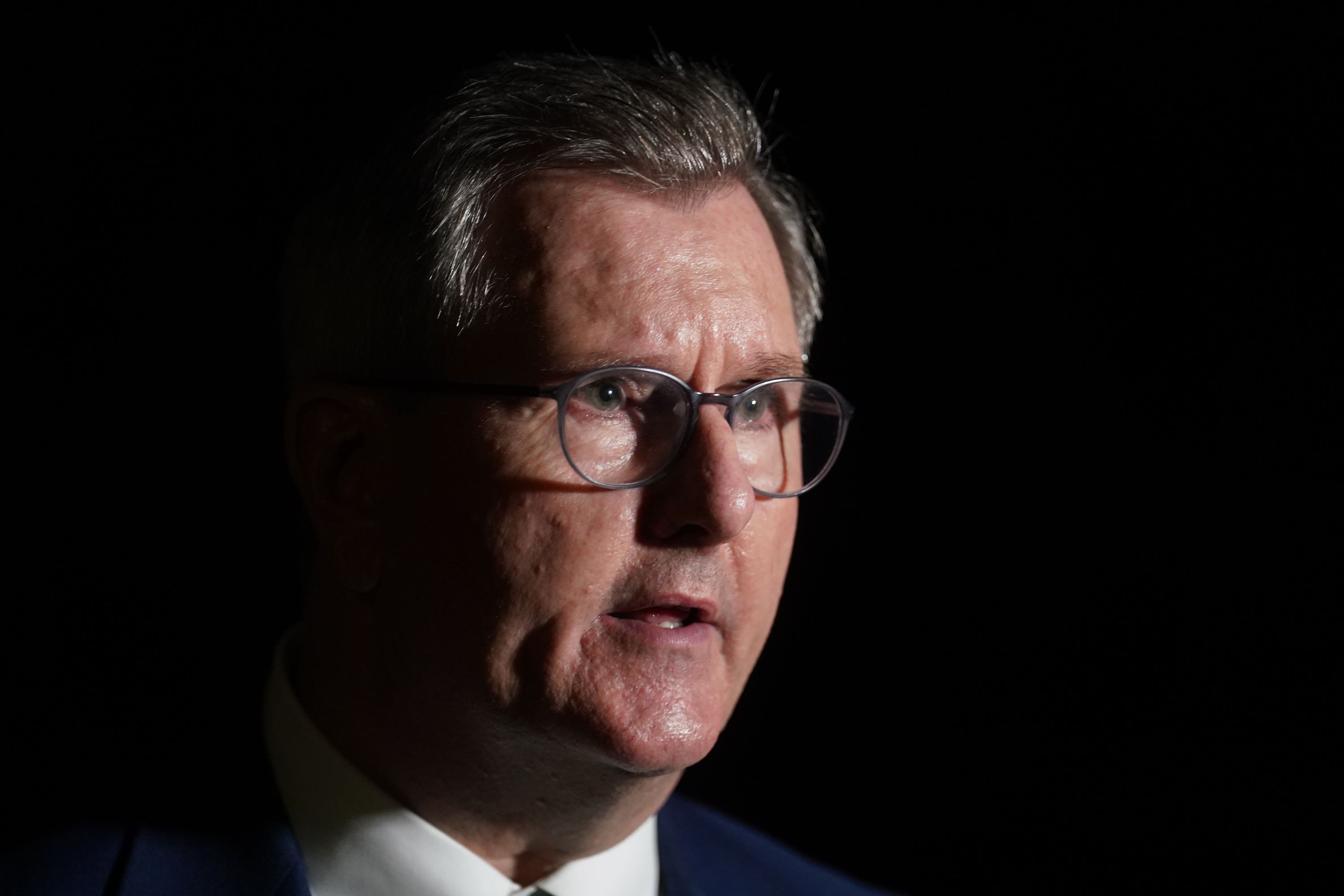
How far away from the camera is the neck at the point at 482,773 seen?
1907mm

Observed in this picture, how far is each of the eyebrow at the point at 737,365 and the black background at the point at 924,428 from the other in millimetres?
695

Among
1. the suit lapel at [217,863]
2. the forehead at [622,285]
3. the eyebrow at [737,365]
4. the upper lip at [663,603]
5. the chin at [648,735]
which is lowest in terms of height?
the suit lapel at [217,863]

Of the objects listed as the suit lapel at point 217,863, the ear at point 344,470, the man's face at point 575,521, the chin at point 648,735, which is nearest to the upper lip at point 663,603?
the man's face at point 575,521

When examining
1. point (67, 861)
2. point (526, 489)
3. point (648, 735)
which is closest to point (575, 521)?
point (526, 489)

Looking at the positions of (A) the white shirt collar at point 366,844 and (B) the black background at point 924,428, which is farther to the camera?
(B) the black background at point 924,428

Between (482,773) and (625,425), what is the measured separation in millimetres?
594

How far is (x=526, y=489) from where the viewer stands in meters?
1.83

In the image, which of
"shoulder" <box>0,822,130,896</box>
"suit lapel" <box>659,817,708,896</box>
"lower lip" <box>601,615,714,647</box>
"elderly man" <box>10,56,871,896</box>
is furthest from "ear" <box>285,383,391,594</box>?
"suit lapel" <box>659,817,708,896</box>

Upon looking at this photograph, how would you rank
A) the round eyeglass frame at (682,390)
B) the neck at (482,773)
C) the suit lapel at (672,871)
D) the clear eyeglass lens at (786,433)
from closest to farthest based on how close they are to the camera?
the round eyeglass frame at (682,390)
the neck at (482,773)
the clear eyeglass lens at (786,433)
the suit lapel at (672,871)

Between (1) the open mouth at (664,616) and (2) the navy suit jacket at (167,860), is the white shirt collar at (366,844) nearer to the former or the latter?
(2) the navy suit jacket at (167,860)

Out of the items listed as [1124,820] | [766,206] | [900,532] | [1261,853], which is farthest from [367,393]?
[1261,853]

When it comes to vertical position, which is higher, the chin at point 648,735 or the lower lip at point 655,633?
the lower lip at point 655,633

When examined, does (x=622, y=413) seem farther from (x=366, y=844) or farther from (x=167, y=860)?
(x=167, y=860)

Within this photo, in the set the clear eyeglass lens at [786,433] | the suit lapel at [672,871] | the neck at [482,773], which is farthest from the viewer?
the suit lapel at [672,871]
